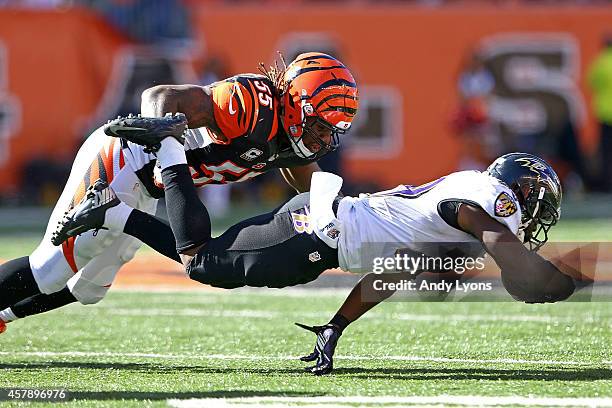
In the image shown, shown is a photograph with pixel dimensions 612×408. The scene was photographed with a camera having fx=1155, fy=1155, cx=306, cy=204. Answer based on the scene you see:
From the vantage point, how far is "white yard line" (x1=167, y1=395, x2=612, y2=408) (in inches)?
154

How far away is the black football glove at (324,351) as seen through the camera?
4.63 m

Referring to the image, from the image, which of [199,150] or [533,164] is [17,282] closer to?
[199,150]

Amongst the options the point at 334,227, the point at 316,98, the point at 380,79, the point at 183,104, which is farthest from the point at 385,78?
the point at 334,227

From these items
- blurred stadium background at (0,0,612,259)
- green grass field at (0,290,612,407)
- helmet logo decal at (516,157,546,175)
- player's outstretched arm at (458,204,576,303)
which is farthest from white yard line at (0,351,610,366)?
blurred stadium background at (0,0,612,259)

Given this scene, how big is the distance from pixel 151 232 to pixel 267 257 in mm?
522

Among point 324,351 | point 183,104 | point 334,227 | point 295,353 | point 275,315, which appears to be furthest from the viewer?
point 275,315

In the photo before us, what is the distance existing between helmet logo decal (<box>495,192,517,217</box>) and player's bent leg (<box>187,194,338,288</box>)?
671 mm

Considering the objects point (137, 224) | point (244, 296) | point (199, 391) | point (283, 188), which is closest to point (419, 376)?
point (199, 391)

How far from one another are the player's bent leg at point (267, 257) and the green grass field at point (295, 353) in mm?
391

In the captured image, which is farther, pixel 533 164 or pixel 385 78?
pixel 385 78

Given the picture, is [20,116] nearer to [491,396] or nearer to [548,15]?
[548,15]

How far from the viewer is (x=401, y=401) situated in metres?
3.98

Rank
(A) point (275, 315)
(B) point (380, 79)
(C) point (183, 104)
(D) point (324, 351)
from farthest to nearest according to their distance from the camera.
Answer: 1. (B) point (380, 79)
2. (A) point (275, 315)
3. (C) point (183, 104)
4. (D) point (324, 351)

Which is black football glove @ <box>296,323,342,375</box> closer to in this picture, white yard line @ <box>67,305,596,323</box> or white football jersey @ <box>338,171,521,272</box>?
white football jersey @ <box>338,171,521,272</box>
